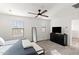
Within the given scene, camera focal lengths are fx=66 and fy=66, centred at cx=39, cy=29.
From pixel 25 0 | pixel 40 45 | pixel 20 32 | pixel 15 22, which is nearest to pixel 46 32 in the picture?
pixel 40 45

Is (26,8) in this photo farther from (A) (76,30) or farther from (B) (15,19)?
(A) (76,30)

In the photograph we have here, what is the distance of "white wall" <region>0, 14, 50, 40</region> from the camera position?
1.22 metres

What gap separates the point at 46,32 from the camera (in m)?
1.50

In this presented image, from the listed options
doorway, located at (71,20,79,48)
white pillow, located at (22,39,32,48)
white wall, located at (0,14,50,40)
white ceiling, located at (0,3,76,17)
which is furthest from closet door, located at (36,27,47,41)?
doorway, located at (71,20,79,48)

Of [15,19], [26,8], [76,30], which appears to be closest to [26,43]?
[15,19]

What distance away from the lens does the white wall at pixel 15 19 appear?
1.22 metres

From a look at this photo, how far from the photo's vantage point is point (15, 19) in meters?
1.26

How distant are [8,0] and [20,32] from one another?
2.05 ft

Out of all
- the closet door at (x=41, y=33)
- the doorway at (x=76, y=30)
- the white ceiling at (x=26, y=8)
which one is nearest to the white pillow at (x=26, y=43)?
the closet door at (x=41, y=33)

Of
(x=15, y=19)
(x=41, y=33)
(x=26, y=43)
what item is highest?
(x=15, y=19)

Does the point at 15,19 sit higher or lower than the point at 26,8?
lower

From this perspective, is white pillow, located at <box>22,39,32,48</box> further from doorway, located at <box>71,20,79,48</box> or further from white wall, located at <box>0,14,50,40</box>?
doorway, located at <box>71,20,79,48</box>

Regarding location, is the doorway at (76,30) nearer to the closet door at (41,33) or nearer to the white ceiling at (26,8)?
the white ceiling at (26,8)

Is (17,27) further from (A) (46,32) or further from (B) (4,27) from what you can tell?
(A) (46,32)
